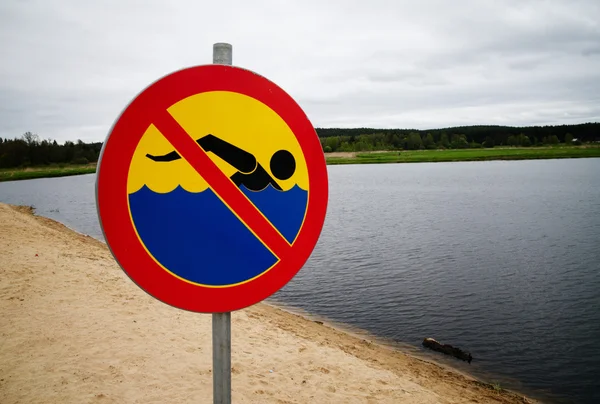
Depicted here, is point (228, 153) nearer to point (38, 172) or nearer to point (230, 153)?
point (230, 153)

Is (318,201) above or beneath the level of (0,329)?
above

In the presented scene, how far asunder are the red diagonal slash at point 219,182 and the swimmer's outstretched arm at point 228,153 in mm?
19

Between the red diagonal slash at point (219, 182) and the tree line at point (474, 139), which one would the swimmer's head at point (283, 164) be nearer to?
the red diagonal slash at point (219, 182)

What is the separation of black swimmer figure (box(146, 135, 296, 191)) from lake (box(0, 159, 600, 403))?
7.81 meters

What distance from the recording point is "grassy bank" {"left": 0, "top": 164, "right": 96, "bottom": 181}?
252ft

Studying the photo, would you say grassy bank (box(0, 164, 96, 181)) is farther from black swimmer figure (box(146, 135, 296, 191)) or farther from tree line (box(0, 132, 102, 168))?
black swimmer figure (box(146, 135, 296, 191))

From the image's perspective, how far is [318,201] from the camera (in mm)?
1420

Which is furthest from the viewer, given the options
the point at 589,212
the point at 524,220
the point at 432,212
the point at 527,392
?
the point at 432,212

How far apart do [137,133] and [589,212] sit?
29001 millimetres

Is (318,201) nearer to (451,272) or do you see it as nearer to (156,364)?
(156,364)

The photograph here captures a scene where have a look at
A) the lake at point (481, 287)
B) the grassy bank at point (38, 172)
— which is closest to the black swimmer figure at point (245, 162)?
the lake at point (481, 287)

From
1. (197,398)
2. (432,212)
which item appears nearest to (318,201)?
(197,398)

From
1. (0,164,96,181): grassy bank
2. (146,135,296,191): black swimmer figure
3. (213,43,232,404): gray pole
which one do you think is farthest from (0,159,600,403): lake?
(0,164,96,181): grassy bank

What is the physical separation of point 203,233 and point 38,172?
9865 cm
